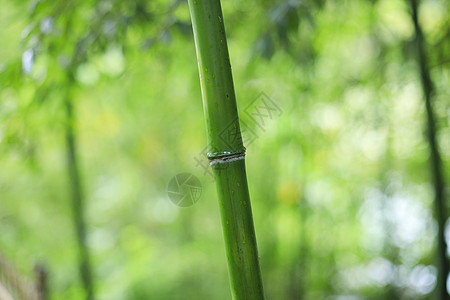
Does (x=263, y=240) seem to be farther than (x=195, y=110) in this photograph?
Yes

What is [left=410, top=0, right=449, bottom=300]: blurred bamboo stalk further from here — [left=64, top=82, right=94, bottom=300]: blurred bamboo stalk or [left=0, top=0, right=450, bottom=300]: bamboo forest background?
[left=64, top=82, right=94, bottom=300]: blurred bamboo stalk

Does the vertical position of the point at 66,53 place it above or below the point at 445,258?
above

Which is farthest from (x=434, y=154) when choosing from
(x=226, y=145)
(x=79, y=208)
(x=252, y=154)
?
(x=79, y=208)

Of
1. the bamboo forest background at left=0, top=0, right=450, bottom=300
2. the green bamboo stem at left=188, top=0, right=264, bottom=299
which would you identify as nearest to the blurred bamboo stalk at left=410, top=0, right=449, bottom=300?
the bamboo forest background at left=0, top=0, right=450, bottom=300

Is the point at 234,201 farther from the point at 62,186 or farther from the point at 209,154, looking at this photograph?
the point at 62,186

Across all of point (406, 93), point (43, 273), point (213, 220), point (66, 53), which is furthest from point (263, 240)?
point (66, 53)
